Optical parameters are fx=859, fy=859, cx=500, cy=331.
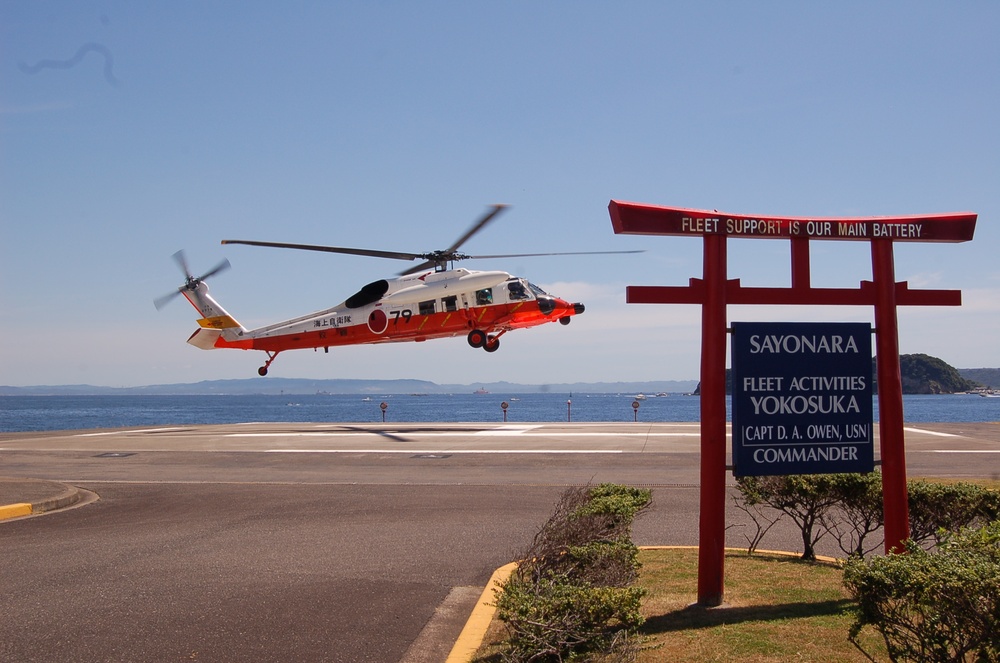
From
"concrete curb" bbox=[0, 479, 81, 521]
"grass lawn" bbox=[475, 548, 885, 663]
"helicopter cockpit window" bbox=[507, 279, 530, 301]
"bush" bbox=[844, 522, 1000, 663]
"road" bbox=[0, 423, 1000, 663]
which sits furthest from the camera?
"helicopter cockpit window" bbox=[507, 279, 530, 301]

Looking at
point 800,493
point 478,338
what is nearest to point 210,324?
point 478,338

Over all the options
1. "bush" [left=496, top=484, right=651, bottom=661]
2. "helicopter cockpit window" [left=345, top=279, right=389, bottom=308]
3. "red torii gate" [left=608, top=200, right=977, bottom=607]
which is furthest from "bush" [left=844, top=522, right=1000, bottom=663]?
"helicopter cockpit window" [left=345, top=279, right=389, bottom=308]

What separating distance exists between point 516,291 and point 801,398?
71.7ft

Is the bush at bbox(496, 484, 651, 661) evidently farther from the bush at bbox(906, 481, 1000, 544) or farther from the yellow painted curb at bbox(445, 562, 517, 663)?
the bush at bbox(906, 481, 1000, 544)

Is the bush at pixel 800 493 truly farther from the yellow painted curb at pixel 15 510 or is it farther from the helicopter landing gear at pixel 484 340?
the helicopter landing gear at pixel 484 340

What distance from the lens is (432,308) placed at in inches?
1199

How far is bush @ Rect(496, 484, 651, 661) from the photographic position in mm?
5254

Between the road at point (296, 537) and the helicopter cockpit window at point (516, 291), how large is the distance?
21.5 feet

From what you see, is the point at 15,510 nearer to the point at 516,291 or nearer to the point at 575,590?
the point at 575,590

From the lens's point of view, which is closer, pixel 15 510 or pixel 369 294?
pixel 15 510

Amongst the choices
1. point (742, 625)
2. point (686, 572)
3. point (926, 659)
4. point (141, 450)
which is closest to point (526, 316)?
point (141, 450)

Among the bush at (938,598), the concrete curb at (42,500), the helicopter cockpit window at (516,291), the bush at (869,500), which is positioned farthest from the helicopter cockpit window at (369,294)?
the bush at (938,598)

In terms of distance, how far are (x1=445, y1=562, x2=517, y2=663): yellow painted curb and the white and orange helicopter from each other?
64.7 feet

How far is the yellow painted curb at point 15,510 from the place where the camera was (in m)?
12.8
